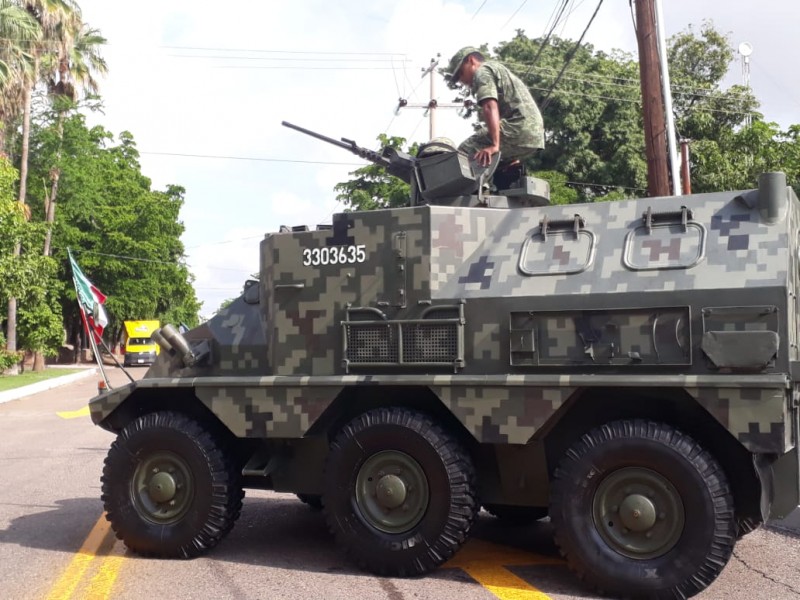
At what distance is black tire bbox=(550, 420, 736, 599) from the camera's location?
5.44m

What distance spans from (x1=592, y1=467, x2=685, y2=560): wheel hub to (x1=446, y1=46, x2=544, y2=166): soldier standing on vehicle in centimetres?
293

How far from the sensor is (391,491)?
6230 mm

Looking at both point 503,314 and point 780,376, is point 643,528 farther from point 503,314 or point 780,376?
point 503,314

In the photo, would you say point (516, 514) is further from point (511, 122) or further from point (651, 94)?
point (651, 94)

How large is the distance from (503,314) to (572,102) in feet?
82.7

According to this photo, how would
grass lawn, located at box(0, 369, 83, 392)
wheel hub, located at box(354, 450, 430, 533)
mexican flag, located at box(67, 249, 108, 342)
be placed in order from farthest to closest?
grass lawn, located at box(0, 369, 83, 392), mexican flag, located at box(67, 249, 108, 342), wheel hub, located at box(354, 450, 430, 533)

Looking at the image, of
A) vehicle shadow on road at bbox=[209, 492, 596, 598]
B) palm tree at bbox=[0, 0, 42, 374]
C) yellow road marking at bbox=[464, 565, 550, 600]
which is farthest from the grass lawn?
yellow road marking at bbox=[464, 565, 550, 600]

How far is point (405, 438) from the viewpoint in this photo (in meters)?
6.20

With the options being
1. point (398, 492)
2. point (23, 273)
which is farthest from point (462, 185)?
point (23, 273)

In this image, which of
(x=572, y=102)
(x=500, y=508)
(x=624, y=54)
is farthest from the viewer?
(x=624, y=54)

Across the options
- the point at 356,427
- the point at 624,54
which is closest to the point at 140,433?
the point at 356,427

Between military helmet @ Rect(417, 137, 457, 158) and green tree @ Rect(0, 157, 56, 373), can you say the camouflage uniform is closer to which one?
military helmet @ Rect(417, 137, 457, 158)

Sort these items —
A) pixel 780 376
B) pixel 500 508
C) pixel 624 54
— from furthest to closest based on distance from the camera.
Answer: pixel 624 54 < pixel 500 508 < pixel 780 376

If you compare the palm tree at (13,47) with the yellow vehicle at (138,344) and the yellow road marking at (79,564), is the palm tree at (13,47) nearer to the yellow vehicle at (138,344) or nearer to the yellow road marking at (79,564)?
the yellow vehicle at (138,344)
